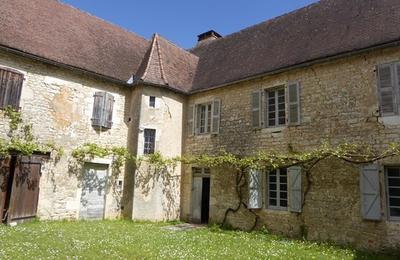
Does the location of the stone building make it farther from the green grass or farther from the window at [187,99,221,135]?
the green grass

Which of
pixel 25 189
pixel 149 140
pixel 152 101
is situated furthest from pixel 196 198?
pixel 25 189

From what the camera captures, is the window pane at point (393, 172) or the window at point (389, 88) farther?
the window at point (389, 88)

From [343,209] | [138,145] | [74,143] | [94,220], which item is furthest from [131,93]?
[343,209]

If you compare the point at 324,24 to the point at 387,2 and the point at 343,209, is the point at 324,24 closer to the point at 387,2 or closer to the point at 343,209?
the point at 387,2

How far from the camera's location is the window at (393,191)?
A: 736cm

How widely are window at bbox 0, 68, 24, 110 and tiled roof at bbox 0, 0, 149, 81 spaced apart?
0.78m

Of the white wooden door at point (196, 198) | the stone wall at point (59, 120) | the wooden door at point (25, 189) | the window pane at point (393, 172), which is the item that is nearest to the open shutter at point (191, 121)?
the white wooden door at point (196, 198)

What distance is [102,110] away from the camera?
11242 mm

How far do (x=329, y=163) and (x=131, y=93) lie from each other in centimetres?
760

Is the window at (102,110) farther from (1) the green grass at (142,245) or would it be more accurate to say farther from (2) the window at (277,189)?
(2) the window at (277,189)

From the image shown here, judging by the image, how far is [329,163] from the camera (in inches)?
330

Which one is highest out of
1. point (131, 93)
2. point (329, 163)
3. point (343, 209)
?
point (131, 93)

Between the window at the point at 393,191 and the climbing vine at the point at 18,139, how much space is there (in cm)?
A: 954

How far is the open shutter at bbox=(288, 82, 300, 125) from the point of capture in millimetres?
9309
